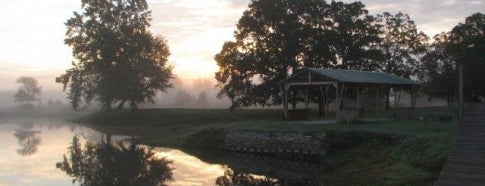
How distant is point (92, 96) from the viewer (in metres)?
59.9

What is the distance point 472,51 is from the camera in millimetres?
43969

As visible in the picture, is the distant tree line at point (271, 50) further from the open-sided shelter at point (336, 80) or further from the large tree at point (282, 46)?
the open-sided shelter at point (336, 80)

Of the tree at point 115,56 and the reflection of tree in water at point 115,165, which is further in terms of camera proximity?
the tree at point 115,56

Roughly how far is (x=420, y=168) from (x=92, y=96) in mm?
48126

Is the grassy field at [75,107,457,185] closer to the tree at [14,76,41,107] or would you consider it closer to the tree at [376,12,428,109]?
the tree at [376,12,428,109]

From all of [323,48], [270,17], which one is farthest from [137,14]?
[323,48]

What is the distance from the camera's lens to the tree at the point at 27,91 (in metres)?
111

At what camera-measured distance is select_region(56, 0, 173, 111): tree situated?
56.9 metres

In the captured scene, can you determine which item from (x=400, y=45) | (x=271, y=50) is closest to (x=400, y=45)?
(x=400, y=45)

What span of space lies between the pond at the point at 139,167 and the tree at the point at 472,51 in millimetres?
24373

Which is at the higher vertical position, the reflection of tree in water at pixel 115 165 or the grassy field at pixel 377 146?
the grassy field at pixel 377 146

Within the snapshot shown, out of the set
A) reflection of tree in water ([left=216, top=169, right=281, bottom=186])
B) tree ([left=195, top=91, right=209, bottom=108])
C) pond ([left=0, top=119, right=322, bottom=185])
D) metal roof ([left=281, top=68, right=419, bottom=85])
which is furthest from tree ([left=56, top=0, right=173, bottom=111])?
tree ([left=195, top=91, right=209, bottom=108])

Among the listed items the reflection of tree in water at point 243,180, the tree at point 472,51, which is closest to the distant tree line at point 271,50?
the tree at point 472,51

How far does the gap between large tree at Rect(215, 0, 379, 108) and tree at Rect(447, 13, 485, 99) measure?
820 centimetres
